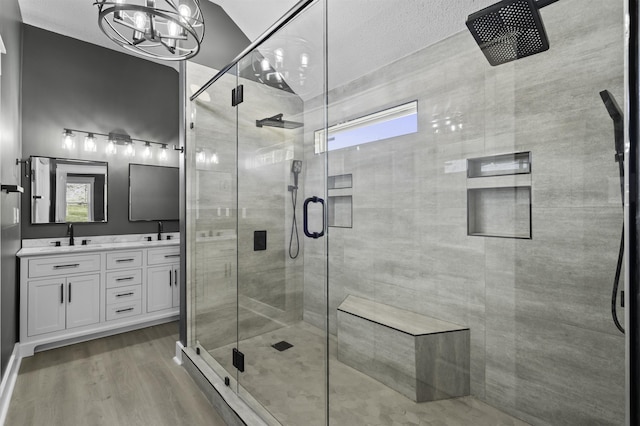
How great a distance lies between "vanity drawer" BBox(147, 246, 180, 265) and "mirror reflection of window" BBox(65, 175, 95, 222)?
83 cm

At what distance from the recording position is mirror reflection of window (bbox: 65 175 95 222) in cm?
330

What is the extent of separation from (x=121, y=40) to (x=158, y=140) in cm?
250

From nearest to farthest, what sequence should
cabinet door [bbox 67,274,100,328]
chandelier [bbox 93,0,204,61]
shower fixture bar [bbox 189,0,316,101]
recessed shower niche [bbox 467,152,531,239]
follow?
chandelier [bbox 93,0,204,61] < recessed shower niche [bbox 467,152,531,239] < shower fixture bar [bbox 189,0,316,101] < cabinet door [bbox 67,274,100,328]

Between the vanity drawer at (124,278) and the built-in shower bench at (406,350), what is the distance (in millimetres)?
2415

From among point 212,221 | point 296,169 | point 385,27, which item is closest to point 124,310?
point 212,221

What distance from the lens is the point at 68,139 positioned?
3289mm

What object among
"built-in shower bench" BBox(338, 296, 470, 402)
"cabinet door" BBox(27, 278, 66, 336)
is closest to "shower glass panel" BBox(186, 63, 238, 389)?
"built-in shower bench" BBox(338, 296, 470, 402)

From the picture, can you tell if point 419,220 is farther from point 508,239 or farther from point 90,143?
point 90,143

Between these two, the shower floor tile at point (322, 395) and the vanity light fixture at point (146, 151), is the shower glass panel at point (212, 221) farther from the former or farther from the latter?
the vanity light fixture at point (146, 151)

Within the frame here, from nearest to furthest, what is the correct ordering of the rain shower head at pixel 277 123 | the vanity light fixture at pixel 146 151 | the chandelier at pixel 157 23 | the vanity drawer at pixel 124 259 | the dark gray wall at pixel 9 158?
1. the chandelier at pixel 157 23
2. the rain shower head at pixel 277 123
3. the dark gray wall at pixel 9 158
4. the vanity drawer at pixel 124 259
5. the vanity light fixture at pixel 146 151

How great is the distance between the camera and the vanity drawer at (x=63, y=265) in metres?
2.72

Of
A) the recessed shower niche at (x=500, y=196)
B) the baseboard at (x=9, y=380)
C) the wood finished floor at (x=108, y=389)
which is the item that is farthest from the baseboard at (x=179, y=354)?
the recessed shower niche at (x=500, y=196)

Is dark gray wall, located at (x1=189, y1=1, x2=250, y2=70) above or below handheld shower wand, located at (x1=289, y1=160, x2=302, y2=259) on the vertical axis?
above

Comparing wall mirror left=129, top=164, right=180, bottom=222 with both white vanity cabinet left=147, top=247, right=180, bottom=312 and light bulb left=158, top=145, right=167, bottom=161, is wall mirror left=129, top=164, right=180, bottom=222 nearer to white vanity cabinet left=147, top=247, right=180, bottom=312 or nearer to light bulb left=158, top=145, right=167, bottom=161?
light bulb left=158, top=145, right=167, bottom=161
